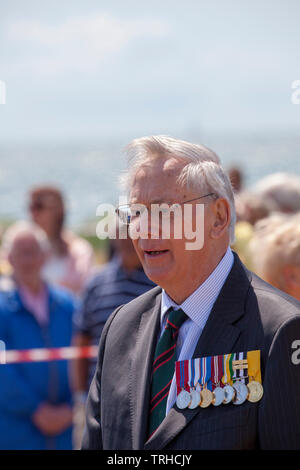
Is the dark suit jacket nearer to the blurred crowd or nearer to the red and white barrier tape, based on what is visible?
the blurred crowd

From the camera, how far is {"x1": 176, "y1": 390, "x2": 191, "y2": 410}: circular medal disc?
1.91 m

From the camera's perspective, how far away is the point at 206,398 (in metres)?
1.89

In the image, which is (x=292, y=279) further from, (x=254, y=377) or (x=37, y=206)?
(x=37, y=206)

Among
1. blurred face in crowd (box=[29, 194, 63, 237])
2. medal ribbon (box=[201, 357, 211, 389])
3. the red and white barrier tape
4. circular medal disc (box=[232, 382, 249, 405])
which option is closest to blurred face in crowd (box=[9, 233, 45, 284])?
the red and white barrier tape

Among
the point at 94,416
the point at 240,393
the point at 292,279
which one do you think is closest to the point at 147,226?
the point at 240,393

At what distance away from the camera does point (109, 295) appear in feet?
13.1

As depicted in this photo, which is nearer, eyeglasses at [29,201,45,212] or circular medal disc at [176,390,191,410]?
circular medal disc at [176,390,191,410]

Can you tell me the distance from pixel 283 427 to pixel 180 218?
0.67m

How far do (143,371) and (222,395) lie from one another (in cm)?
31

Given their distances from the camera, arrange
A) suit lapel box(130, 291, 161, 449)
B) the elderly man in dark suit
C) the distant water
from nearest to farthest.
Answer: the elderly man in dark suit < suit lapel box(130, 291, 161, 449) < the distant water

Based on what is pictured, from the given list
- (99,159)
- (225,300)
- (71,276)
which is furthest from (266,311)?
(99,159)

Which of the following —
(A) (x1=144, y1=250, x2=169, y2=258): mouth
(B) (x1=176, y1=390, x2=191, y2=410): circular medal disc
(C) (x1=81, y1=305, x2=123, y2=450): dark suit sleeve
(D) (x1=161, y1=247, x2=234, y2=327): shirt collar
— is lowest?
(C) (x1=81, y1=305, x2=123, y2=450): dark suit sleeve

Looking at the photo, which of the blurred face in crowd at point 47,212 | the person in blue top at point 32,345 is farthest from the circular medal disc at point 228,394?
the blurred face in crowd at point 47,212

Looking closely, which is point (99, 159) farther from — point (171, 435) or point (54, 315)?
point (171, 435)
